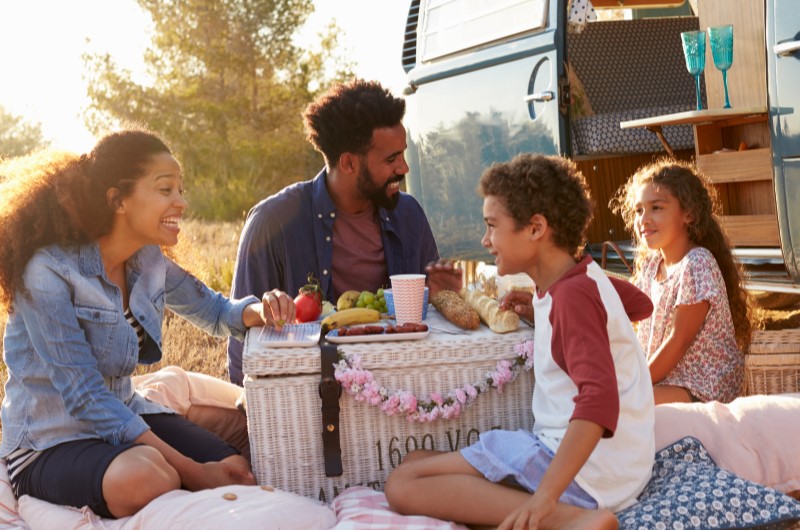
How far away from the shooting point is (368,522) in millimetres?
2635

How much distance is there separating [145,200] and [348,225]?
112 cm

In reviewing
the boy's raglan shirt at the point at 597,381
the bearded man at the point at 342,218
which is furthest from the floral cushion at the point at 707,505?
the bearded man at the point at 342,218

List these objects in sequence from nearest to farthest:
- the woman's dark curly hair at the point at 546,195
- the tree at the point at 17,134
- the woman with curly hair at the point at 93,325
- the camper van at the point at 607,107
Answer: the woman's dark curly hair at the point at 546,195
the woman with curly hair at the point at 93,325
the camper van at the point at 607,107
the tree at the point at 17,134

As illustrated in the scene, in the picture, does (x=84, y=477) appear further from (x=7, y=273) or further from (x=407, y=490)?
(x=407, y=490)

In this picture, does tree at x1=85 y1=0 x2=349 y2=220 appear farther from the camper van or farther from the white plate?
the white plate

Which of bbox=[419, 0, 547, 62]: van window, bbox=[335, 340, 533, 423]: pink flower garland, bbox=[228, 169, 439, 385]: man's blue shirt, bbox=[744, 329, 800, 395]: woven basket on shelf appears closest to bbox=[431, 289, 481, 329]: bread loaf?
bbox=[335, 340, 533, 423]: pink flower garland

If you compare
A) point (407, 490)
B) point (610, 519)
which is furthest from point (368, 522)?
point (610, 519)

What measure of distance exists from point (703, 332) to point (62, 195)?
7.21ft

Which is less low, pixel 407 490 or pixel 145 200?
pixel 145 200

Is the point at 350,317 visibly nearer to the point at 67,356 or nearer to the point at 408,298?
the point at 408,298

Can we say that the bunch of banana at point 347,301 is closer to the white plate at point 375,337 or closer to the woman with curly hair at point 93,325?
the woman with curly hair at point 93,325

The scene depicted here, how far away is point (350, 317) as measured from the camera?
10.1 feet

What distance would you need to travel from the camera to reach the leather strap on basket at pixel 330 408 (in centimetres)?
283

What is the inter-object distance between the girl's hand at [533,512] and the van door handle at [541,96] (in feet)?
9.20
